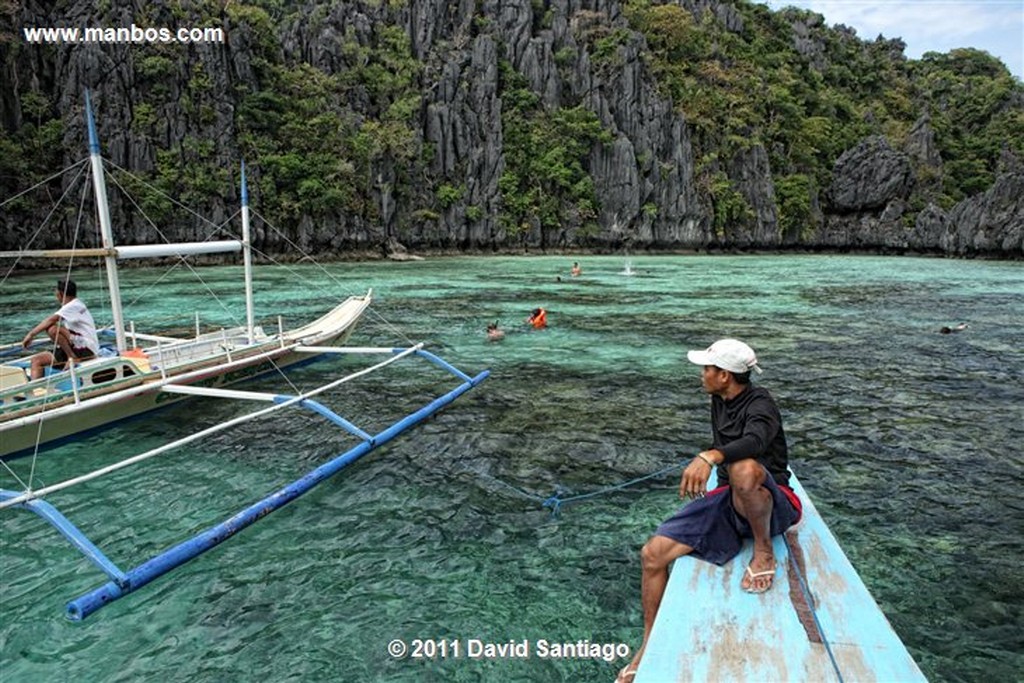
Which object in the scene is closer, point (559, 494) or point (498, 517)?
point (498, 517)

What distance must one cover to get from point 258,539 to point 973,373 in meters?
16.3

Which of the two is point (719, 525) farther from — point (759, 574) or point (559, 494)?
point (559, 494)

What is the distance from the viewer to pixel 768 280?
40.1 meters

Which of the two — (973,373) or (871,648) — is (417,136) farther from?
(871,648)

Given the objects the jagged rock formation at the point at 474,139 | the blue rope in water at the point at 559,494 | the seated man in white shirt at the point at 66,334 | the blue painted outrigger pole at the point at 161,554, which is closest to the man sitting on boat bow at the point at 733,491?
the blue rope in water at the point at 559,494

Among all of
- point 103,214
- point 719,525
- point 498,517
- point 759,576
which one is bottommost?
point 498,517

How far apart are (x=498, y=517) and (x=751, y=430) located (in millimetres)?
4143

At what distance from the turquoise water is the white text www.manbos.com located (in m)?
53.2

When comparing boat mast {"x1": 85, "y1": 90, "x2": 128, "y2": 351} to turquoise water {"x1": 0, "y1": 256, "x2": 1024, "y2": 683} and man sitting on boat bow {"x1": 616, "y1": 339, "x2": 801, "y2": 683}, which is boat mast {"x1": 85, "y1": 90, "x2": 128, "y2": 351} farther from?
man sitting on boat bow {"x1": 616, "y1": 339, "x2": 801, "y2": 683}

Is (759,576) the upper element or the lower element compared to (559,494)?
upper

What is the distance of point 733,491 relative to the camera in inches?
164

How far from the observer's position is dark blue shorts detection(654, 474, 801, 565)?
4.29 metres

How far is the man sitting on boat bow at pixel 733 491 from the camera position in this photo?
159 inches

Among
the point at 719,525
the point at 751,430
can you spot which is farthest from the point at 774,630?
the point at 751,430
